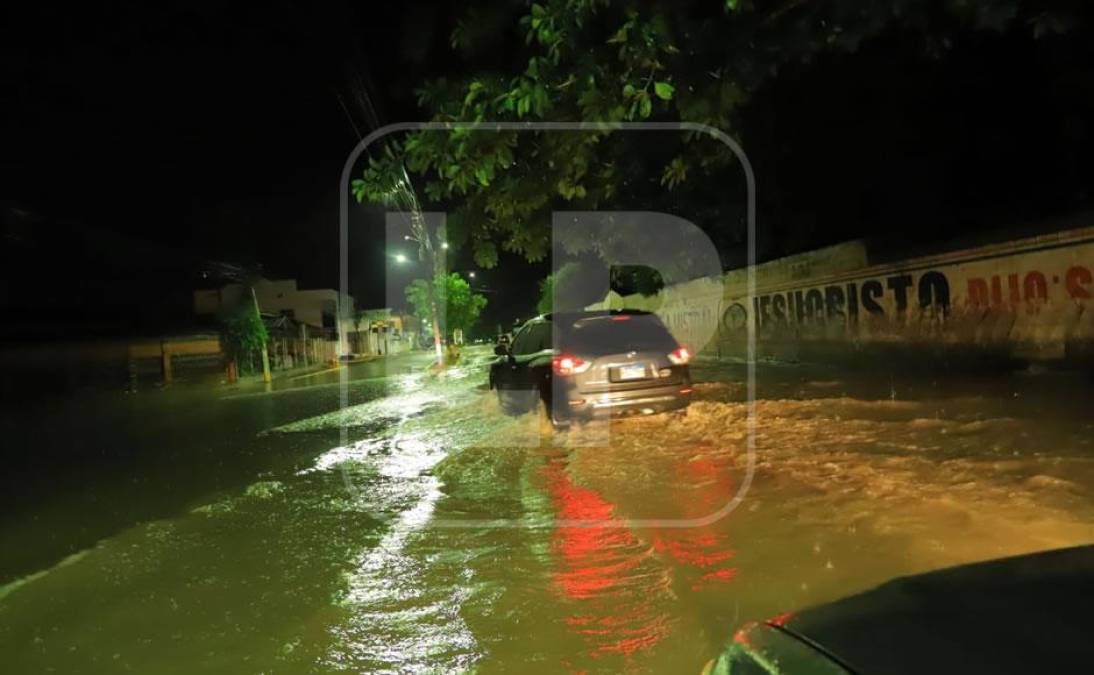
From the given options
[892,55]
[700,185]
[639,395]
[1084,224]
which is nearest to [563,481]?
[639,395]

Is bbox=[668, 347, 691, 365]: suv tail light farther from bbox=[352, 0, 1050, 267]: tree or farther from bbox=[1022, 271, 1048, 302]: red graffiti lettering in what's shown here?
bbox=[1022, 271, 1048, 302]: red graffiti lettering

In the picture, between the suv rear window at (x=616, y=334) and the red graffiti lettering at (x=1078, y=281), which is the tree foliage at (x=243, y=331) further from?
the red graffiti lettering at (x=1078, y=281)

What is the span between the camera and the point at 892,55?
1191 centimetres

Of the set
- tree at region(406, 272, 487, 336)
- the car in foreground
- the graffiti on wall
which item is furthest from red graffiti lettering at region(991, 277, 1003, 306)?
tree at region(406, 272, 487, 336)

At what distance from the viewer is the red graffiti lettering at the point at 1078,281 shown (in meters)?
8.62

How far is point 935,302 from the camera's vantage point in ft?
36.0

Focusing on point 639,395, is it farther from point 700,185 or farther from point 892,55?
point 700,185

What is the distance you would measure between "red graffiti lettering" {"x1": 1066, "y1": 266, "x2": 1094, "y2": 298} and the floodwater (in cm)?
98

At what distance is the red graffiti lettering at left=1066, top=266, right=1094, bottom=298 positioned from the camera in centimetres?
862

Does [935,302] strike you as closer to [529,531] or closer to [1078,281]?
[1078,281]

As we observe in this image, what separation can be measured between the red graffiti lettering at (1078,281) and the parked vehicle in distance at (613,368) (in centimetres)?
460

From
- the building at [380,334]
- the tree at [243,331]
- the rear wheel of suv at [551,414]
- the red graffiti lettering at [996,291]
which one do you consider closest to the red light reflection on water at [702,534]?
the rear wheel of suv at [551,414]

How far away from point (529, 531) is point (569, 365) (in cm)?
327

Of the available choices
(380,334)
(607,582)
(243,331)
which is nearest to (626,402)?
(607,582)
